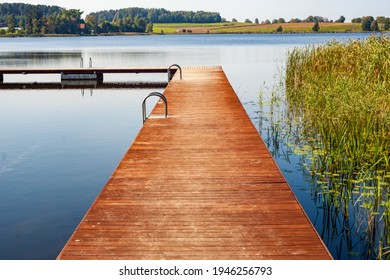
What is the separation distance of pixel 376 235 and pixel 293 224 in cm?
259

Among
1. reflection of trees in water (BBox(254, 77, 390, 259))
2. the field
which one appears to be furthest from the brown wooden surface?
the field

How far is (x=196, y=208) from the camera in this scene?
500 centimetres

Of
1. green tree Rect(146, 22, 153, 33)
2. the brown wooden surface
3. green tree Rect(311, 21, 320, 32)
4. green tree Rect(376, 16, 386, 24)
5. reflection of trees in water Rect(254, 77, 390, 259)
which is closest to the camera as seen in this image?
the brown wooden surface

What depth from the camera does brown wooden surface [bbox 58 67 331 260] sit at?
13.4 ft

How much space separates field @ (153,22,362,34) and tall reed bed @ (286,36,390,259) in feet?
427

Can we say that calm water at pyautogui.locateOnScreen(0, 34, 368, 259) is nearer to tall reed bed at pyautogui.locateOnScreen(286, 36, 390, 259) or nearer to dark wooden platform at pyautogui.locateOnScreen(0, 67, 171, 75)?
tall reed bed at pyautogui.locateOnScreen(286, 36, 390, 259)

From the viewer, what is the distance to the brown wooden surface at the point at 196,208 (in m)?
4.07

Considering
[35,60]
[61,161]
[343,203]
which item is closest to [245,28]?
[35,60]

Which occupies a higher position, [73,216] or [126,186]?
[126,186]

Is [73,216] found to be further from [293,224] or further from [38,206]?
[293,224]

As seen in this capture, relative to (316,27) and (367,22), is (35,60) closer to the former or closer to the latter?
(367,22)

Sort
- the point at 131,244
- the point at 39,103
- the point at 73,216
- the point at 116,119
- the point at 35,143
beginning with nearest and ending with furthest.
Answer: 1. the point at 131,244
2. the point at 73,216
3. the point at 35,143
4. the point at 116,119
5. the point at 39,103

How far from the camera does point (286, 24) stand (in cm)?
15975
